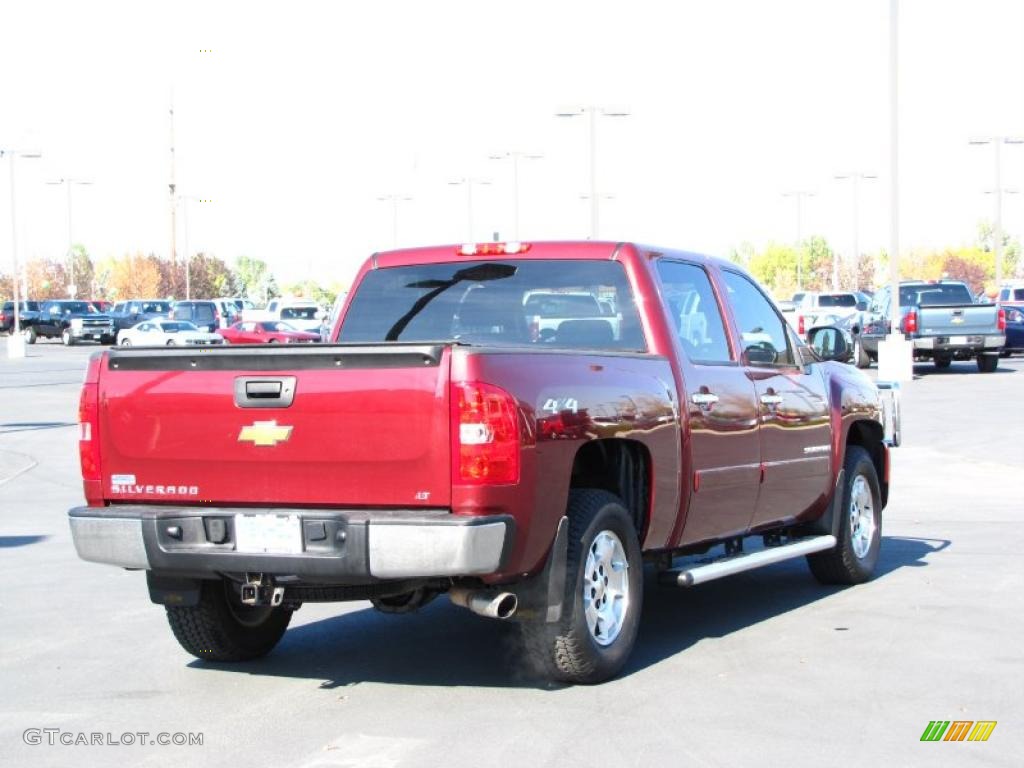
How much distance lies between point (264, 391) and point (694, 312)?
8.87 feet

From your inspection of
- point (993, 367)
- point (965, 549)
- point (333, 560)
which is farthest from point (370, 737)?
point (993, 367)

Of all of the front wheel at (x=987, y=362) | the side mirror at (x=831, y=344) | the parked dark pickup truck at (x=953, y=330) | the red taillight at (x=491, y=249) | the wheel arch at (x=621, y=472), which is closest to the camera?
the wheel arch at (x=621, y=472)

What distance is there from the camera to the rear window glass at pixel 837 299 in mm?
53406

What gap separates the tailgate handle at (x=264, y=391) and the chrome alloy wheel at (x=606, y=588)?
1.48m

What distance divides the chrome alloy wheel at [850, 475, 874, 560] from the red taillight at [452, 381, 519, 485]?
13.3 ft

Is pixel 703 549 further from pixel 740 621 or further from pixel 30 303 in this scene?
pixel 30 303

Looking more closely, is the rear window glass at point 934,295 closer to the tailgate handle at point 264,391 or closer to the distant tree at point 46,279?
the tailgate handle at point 264,391

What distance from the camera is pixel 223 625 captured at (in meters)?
7.39

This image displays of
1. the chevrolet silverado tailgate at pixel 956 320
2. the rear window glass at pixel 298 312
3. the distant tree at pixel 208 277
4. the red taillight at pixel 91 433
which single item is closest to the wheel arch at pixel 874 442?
the red taillight at pixel 91 433

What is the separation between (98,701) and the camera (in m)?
6.79

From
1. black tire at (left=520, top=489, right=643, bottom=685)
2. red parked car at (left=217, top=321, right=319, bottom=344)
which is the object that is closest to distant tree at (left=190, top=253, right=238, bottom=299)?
red parked car at (left=217, top=321, right=319, bottom=344)

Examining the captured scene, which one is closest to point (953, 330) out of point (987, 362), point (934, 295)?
point (987, 362)

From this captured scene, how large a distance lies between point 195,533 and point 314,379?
2.77 feet

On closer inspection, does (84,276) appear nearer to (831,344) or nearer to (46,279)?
(46,279)
